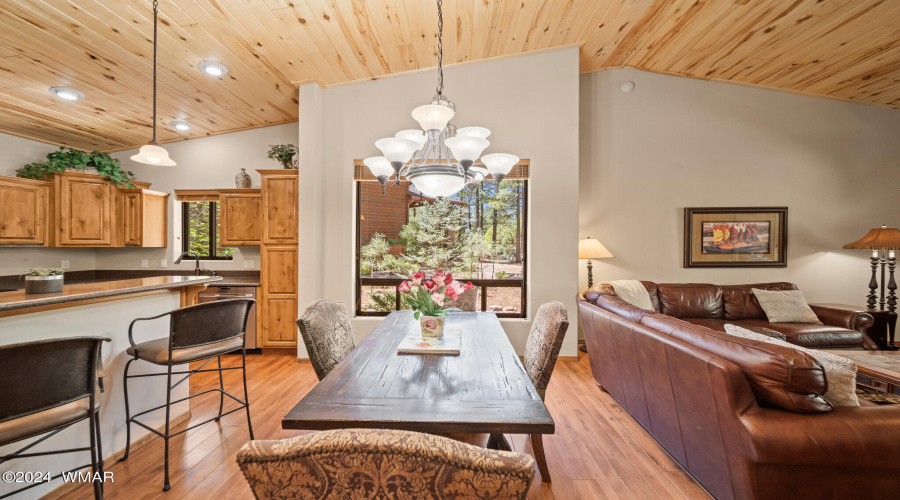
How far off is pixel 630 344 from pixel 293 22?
3.41 meters

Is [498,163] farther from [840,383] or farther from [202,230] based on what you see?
[202,230]

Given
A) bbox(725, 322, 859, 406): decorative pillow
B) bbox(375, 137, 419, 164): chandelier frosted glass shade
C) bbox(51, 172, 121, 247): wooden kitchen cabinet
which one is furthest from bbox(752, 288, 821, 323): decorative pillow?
bbox(51, 172, 121, 247): wooden kitchen cabinet

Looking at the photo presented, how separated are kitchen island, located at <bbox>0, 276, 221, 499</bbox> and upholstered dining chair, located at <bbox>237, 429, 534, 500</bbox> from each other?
50.9 inches

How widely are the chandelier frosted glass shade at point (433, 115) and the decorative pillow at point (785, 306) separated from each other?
4.25 meters

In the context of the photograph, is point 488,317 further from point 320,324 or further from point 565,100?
point 565,100

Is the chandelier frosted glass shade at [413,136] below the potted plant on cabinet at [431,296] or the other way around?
the other way around

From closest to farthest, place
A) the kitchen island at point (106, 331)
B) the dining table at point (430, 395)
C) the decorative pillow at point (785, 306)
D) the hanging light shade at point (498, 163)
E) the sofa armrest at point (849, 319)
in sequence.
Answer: the dining table at point (430, 395) → the kitchen island at point (106, 331) → the hanging light shade at point (498, 163) → the sofa armrest at point (849, 319) → the decorative pillow at point (785, 306)

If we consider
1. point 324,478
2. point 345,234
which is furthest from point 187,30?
point 324,478

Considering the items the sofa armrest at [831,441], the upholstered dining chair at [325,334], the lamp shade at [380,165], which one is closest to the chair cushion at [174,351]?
the upholstered dining chair at [325,334]

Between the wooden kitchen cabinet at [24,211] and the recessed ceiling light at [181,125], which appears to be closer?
the wooden kitchen cabinet at [24,211]

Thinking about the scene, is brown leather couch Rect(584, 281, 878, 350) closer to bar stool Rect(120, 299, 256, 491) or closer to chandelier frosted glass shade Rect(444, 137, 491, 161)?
chandelier frosted glass shade Rect(444, 137, 491, 161)

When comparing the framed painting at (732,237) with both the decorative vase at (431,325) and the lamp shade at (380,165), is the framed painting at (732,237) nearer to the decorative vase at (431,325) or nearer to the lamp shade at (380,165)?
the decorative vase at (431,325)

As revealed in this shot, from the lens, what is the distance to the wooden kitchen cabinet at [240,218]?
14.5ft

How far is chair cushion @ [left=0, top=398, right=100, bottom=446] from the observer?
4.19 ft
